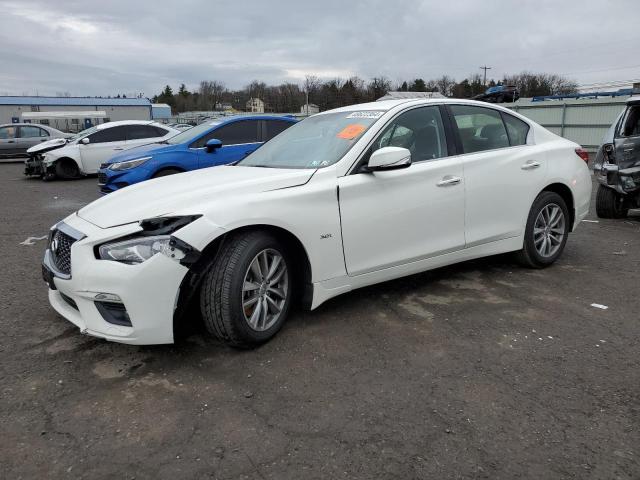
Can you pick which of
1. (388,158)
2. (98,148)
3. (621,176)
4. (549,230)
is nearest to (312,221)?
(388,158)

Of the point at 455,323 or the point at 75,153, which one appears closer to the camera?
the point at 455,323

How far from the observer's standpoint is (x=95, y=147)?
1436 cm

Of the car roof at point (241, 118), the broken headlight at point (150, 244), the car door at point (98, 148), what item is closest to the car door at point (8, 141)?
the car door at point (98, 148)

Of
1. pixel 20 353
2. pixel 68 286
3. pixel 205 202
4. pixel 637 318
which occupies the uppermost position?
pixel 205 202

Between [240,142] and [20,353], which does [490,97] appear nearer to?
[240,142]

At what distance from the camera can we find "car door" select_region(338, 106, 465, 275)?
372cm

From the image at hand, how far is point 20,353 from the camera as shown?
3473mm

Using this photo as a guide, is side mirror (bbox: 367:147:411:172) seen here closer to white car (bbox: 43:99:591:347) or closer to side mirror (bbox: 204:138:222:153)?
white car (bbox: 43:99:591:347)

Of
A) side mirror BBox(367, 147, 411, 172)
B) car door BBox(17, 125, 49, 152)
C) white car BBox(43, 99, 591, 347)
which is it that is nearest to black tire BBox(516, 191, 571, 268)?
white car BBox(43, 99, 591, 347)

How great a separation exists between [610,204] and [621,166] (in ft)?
2.01

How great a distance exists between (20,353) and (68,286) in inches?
28.0

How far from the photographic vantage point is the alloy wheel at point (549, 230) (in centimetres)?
500

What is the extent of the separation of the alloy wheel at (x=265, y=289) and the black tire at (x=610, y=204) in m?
6.10

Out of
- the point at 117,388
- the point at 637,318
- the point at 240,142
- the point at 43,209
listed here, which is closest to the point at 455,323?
the point at 637,318
